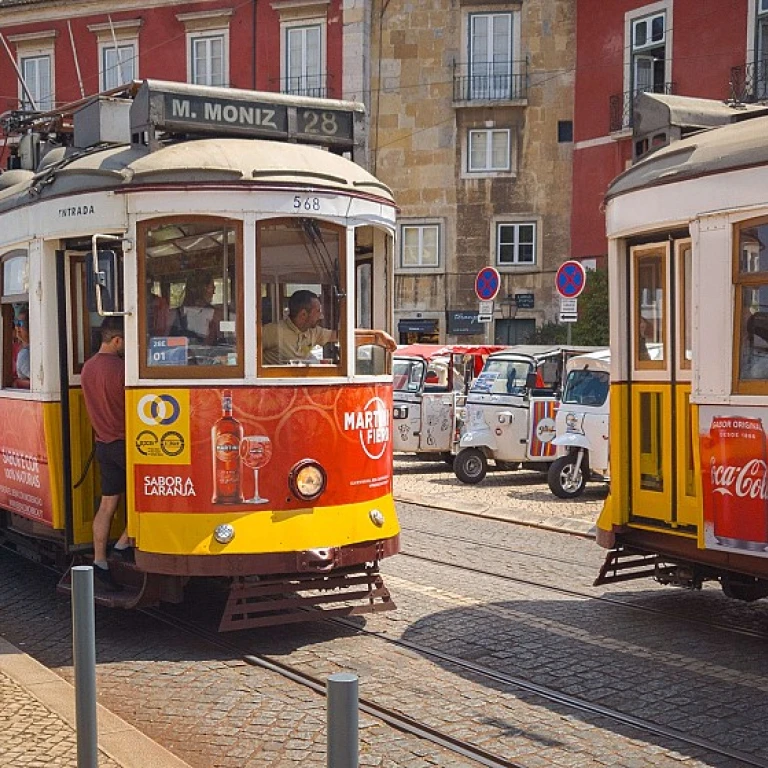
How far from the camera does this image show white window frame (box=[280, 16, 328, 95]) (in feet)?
114

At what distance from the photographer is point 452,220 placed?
34500mm

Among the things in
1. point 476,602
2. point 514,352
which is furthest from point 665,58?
point 476,602

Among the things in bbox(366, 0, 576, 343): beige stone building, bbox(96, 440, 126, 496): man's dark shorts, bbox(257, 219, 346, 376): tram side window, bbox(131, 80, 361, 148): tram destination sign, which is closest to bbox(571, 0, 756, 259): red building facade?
bbox(366, 0, 576, 343): beige stone building

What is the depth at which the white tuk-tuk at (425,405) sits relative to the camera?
2003 centimetres

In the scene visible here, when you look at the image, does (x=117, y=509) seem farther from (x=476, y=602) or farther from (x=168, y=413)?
(x=476, y=602)

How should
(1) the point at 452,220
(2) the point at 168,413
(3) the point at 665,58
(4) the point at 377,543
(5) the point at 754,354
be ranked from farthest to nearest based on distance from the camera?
(1) the point at 452,220 → (3) the point at 665,58 → (4) the point at 377,543 → (2) the point at 168,413 → (5) the point at 754,354

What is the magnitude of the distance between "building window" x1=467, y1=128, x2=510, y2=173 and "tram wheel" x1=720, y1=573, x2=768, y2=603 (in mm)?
26832

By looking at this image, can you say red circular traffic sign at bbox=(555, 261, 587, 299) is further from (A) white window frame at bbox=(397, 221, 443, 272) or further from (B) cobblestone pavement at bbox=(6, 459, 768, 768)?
(A) white window frame at bbox=(397, 221, 443, 272)

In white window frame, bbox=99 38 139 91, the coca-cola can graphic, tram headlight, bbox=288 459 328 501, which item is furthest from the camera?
white window frame, bbox=99 38 139 91

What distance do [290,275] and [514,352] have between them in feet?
36.5

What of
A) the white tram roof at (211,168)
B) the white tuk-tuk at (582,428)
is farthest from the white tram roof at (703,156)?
the white tuk-tuk at (582,428)

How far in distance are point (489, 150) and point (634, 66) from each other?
5028 millimetres

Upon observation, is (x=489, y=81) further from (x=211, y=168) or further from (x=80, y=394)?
(x=211, y=168)

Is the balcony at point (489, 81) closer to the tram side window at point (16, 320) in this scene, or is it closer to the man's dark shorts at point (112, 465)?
the tram side window at point (16, 320)
